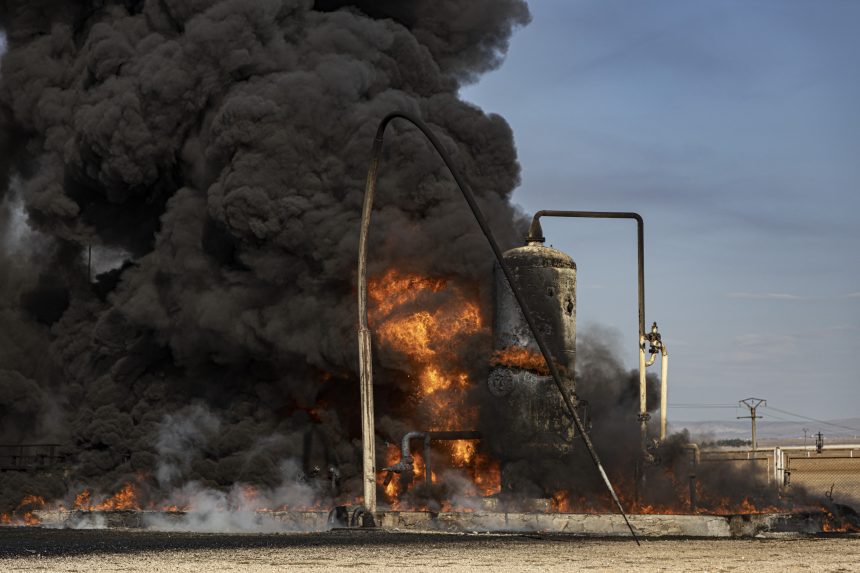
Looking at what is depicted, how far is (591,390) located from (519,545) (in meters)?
Result: 15.7

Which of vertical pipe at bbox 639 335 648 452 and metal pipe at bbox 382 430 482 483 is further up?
vertical pipe at bbox 639 335 648 452

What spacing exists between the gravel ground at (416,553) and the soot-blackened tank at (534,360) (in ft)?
25.7

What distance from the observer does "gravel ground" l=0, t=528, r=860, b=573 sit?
21.3m

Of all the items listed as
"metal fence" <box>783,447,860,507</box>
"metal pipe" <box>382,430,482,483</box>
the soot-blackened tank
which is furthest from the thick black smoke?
"metal fence" <box>783,447,860,507</box>

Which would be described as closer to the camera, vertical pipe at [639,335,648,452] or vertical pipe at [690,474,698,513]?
vertical pipe at [690,474,698,513]

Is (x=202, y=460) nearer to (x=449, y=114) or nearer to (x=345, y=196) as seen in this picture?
(x=345, y=196)

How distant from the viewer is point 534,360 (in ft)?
124

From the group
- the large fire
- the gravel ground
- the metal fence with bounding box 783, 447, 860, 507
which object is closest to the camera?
the gravel ground

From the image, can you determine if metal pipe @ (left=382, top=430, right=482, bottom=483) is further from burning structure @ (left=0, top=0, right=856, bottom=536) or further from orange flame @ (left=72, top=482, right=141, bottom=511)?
orange flame @ (left=72, top=482, right=141, bottom=511)

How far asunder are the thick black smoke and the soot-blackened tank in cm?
337

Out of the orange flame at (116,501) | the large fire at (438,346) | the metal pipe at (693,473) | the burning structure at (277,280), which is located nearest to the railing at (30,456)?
the burning structure at (277,280)

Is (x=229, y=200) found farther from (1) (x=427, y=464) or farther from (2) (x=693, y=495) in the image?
(2) (x=693, y=495)

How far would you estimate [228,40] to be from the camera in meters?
45.5

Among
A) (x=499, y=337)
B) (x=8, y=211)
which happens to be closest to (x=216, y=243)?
(x=499, y=337)
